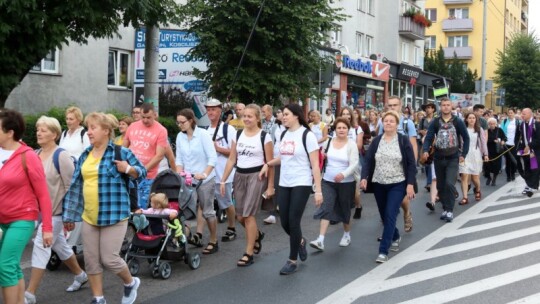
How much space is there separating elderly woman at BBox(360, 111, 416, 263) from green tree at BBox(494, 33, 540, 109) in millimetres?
48240

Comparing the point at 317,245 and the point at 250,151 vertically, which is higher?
the point at 250,151

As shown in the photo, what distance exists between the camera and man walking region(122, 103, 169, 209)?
25.6ft

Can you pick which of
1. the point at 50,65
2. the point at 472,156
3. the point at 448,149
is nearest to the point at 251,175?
the point at 448,149

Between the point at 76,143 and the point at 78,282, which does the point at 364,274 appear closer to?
the point at 78,282

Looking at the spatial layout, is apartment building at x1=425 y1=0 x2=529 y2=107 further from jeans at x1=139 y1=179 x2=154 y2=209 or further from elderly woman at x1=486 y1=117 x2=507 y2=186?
jeans at x1=139 y1=179 x2=154 y2=209

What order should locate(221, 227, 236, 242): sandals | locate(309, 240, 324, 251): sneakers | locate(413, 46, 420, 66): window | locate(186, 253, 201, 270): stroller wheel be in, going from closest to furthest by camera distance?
1. locate(186, 253, 201, 270): stroller wheel
2. locate(309, 240, 324, 251): sneakers
3. locate(221, 227, 236, 242): sandals
4. locate(413, 46, 420, 66): window

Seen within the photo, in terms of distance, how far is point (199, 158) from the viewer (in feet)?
26.7

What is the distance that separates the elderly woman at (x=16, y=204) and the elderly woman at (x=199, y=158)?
308 cm

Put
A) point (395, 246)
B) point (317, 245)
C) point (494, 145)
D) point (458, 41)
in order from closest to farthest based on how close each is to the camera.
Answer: point (317, 245)
point (395, 246)
point (494, 145)
point (458, 41)

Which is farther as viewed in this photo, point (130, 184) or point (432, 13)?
point (432, 13)

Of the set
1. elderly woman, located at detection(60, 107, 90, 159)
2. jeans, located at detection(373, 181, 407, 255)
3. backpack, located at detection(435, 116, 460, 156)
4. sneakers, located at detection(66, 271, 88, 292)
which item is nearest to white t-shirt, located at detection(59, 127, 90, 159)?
elderly woman, located at detection(60, 107, 90, 159)

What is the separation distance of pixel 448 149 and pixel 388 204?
3237 mm

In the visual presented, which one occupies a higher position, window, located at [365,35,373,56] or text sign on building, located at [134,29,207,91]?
window, located at [365,35,373,56]

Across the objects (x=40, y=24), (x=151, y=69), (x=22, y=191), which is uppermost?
(x=40, y=24)
